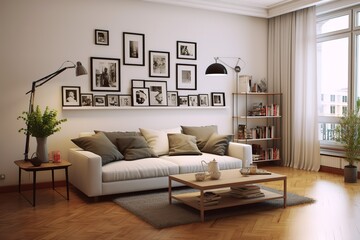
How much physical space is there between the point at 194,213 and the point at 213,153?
1.80m

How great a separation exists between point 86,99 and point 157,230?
2759 millimetres

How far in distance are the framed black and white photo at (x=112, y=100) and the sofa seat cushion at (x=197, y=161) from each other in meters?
1.15

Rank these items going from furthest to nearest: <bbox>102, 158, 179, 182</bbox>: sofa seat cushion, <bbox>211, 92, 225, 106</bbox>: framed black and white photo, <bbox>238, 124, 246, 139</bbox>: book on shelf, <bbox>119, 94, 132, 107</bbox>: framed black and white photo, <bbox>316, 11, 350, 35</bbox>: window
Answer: <bbox>238, 124, 246, 139</bbox>: book on shelf, <bbox>211, 92, 225, 106</bbox>: framed black and white photo, <bbox>316, 11, 350, 35</bbox>: window, <bbox>119, 94, 132, 107</bbox>: framed black and white photo, <bbox>102, 158, 179, 182</bbox>: sofa seat cushion

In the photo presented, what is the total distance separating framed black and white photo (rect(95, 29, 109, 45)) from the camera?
5.79m

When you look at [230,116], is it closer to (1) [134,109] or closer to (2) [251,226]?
(1) [134,109]

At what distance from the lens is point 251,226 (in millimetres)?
3727

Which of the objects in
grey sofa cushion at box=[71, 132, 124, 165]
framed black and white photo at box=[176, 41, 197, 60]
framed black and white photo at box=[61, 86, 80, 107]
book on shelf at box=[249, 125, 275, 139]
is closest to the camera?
grey sofa cushion at box=[71, 132, 124, 165]

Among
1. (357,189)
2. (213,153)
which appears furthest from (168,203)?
(357,189)

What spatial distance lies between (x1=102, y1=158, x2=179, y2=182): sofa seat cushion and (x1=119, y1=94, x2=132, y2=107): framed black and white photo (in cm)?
117

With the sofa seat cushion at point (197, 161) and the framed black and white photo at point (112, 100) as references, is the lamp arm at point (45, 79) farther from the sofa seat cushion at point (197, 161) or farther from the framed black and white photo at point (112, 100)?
the sofa seat cushion at point (197, 161)

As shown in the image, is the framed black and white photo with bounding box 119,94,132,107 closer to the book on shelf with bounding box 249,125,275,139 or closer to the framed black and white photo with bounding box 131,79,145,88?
the framed black and white photo with bounding box 131,79,145,88

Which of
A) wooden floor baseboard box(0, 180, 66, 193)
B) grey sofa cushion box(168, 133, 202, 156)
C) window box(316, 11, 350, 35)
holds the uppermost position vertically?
window box(316, 11, 350, 35)

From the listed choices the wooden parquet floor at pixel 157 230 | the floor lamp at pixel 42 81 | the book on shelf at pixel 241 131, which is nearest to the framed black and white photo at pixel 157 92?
the floor lamp at pixel 42 81

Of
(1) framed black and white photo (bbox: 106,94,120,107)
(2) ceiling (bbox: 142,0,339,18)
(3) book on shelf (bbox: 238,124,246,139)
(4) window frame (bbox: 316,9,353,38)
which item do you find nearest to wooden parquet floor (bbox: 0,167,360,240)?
(1) framed black and white photo (bbox: 106,94,120,107)
